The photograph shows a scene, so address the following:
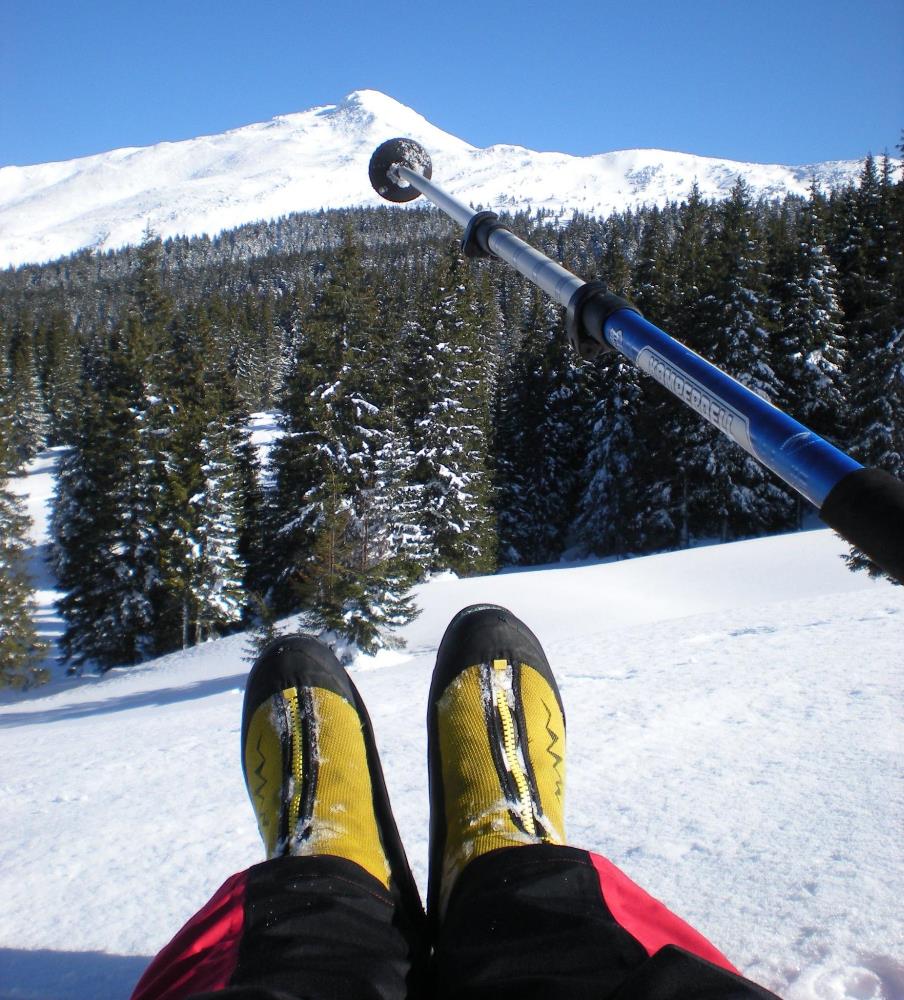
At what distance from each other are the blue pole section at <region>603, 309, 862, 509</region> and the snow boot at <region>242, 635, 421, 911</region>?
1291mm

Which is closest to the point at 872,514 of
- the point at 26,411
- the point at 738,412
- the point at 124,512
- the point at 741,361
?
the point at 738,412

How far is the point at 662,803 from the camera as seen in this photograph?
2.40m

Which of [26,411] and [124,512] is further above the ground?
[26,411]

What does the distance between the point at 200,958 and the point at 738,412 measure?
1.33 meters

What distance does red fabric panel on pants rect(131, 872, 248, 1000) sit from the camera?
1.17 m

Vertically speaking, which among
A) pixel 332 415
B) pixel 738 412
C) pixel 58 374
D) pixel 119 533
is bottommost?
pixel 119 533

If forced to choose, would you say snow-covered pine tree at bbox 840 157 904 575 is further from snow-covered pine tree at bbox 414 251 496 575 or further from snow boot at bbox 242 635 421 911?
snow boot at bbox 242 635 421 911

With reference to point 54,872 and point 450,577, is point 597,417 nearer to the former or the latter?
point 450,577

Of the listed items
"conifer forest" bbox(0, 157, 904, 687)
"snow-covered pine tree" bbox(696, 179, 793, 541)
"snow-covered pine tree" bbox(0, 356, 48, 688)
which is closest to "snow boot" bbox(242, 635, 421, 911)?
"conifer forest" bbox(0, 157, 904, 687)

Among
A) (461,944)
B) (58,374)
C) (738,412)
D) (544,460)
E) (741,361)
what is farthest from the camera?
(58,374)

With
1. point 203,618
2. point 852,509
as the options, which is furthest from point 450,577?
point 852,509

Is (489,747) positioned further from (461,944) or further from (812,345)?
(812,345)

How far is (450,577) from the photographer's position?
61.6ft

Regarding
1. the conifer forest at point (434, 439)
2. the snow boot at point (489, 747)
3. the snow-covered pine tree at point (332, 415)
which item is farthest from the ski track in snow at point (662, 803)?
the snow-covered pine tree at point (332, 415)
